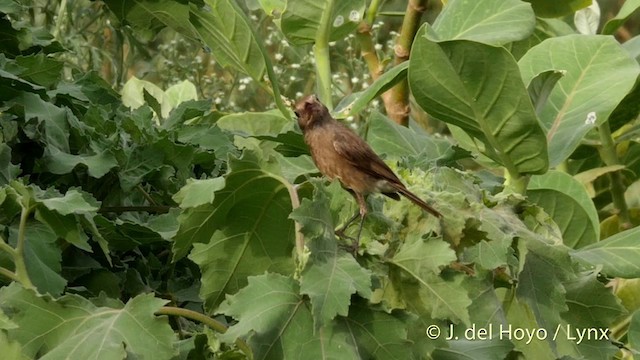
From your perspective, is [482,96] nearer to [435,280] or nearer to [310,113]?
[310,113]

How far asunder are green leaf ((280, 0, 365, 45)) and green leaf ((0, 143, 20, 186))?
582 millimetres

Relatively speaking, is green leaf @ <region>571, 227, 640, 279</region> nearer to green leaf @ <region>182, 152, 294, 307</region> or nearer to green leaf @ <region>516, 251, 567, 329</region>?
green leaf @ <region>516, 251, 567, 329</region>

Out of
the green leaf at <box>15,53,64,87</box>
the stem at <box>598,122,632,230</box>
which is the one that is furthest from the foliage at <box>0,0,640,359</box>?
the stem at <box>598,122,632,230</box>

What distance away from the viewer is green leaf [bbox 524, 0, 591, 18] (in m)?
2.05

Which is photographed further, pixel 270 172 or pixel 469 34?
pixel 469 34

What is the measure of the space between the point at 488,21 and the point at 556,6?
0.41 meters

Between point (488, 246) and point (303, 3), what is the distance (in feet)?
2.31

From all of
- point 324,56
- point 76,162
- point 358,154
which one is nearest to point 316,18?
point 324,56

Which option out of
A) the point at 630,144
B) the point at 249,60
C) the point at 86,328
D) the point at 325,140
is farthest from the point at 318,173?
the point at 630,144

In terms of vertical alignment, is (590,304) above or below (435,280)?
below

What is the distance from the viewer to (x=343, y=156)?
155 centimetres

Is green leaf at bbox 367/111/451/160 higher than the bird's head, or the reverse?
the bird's head

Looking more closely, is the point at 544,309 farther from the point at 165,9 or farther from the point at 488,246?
the point at 165,9

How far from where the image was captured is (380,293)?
120 centimetres
